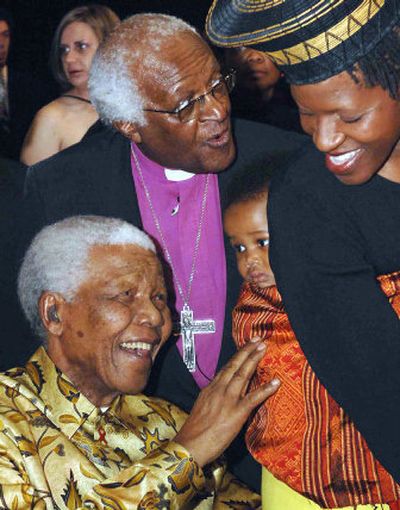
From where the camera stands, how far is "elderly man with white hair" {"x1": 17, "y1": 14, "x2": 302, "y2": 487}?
12.0 ft

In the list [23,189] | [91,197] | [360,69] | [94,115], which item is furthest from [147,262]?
[94,115]

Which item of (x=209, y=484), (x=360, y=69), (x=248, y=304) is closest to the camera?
(x=360, y=69)

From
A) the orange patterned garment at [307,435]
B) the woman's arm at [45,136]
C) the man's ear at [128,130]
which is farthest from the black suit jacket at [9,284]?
the woman's arm at [45,136]

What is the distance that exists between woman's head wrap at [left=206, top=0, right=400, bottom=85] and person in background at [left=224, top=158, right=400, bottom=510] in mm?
805

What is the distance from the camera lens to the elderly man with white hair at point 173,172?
A: 3643 mm

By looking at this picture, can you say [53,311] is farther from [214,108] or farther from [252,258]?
[214,108]

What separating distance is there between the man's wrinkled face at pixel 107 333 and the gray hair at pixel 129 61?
790 mm

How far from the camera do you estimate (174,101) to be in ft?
12.0

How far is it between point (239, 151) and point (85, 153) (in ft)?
1.98

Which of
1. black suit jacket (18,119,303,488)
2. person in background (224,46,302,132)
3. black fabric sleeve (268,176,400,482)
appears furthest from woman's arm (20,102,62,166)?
black fabric sleeve (268,176,400,482)

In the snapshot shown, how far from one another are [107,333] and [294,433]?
2.41 feet

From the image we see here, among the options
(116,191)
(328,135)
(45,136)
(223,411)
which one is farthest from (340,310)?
(45,136)

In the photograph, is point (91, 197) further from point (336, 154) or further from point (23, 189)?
point (336, 154)

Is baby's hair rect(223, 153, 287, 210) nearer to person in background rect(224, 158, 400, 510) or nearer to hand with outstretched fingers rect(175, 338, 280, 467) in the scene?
person in background rect(224, 158, 400, 510)
